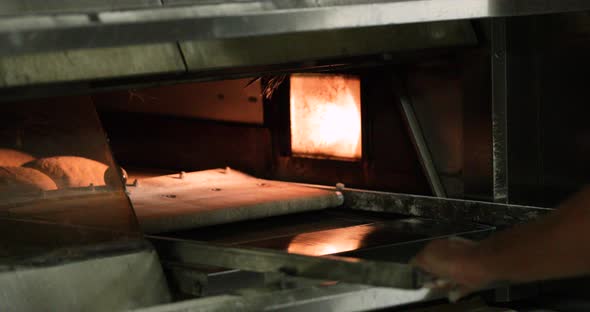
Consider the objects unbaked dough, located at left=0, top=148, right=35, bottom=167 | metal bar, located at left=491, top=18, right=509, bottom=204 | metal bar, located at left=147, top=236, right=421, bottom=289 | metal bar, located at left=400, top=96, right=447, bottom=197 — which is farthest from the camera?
metal bar, located at left=400, top=96, right=447, bottom=197

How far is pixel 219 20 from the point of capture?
1675mm

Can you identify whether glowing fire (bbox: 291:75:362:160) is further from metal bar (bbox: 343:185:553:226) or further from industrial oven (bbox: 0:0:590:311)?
metal bar (bbox: 343:185:553:226)

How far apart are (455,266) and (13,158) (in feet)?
3.73

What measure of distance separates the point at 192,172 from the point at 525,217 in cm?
110

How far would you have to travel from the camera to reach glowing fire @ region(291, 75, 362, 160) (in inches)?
114

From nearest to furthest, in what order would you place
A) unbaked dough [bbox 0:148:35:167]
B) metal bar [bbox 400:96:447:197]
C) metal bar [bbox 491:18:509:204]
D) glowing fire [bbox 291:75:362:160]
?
unbaked dough [bbox 0:148:35:167] < metal bar [bbox 491:18:509:204] < metal bar [bbox 400:96:447:197] < glowing fire [bbox 291:75:362:160]

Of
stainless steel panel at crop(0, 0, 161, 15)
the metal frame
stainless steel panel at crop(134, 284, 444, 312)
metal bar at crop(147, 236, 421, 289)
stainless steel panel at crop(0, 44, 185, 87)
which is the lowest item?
stainless steel panel at crop(134, 284, 444, 312)

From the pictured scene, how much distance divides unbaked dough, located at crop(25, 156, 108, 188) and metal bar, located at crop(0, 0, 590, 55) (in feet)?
2.47

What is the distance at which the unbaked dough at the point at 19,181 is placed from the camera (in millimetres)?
2283

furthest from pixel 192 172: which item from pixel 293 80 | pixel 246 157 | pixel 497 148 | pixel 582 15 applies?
pixel 582 15

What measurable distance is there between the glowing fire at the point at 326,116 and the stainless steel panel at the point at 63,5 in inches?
47.7

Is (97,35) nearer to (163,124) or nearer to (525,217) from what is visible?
(525,217)

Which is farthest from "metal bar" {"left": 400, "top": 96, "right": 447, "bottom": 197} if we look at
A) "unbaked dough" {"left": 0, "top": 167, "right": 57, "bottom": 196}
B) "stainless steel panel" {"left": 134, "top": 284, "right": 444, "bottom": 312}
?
"unbaked dough" {"left": 0, "top": 167, "right": 57, "bottom": 196}

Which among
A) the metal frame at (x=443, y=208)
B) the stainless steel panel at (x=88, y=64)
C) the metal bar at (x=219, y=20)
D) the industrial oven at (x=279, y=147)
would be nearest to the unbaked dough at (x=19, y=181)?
the industrial oven at (x=279, y=147)
